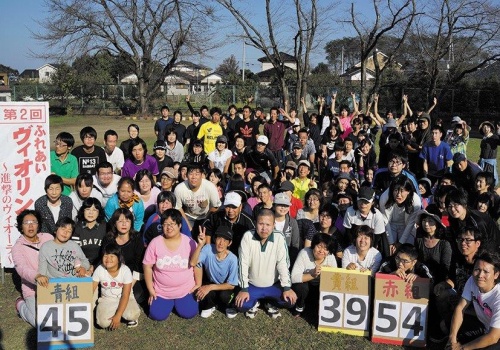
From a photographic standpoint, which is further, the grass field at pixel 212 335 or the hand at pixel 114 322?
the hand at pixel 114 322

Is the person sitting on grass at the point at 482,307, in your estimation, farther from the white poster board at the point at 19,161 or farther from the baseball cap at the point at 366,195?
the white poster board at the point at 19,161

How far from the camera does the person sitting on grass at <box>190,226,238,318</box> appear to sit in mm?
5051

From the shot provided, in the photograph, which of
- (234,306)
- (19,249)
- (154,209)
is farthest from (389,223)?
(19,249)

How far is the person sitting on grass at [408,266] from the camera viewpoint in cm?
450

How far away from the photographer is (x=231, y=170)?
26.6 feet

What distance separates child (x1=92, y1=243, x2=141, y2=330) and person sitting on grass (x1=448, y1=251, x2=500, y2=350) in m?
3.10

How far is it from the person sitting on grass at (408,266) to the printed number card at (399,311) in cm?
6

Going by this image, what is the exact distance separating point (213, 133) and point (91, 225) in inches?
189

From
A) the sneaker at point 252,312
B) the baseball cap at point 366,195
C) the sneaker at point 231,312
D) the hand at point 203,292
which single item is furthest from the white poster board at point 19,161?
the baseball cap at point 366,195

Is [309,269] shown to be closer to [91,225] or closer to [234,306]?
[234,306]

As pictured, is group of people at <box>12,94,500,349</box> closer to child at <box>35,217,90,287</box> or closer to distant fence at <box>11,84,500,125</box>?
child at <box>35,217,90,287</box>

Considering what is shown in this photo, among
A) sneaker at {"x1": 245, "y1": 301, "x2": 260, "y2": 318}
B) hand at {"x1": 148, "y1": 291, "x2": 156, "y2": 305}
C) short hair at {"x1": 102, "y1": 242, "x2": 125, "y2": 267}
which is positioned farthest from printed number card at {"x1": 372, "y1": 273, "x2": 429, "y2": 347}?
short hair at {"x1": 102, "y1": 242, "x2": 125, "y2": 267}

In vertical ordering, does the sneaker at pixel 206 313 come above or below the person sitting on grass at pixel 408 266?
below

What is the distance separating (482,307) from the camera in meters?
4.05
